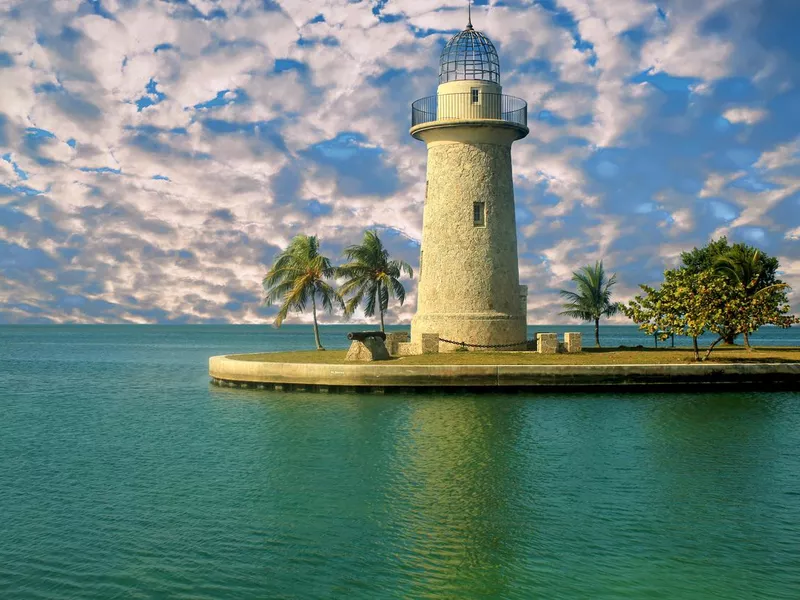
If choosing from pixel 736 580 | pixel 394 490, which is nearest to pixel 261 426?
pixel 394 490

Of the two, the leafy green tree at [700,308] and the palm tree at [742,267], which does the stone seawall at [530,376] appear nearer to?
the leafy green tree at [700,308]

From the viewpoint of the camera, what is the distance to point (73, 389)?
3916 centimetres

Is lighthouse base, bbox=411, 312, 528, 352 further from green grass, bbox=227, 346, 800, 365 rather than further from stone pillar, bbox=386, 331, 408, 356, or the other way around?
green grass, bbox=227, 346, 800, 365

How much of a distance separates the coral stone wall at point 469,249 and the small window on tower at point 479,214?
115 mm

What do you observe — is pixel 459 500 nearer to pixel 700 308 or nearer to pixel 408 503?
pixel 408 503

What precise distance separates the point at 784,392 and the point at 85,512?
2597 cm

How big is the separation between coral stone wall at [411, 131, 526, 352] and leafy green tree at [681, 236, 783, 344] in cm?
1048

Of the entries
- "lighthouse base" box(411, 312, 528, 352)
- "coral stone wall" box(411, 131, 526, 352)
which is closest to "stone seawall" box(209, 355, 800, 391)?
"lighthouse base" box(411, 312, 528, 352)

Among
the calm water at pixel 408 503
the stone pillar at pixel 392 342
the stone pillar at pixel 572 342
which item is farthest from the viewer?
the stone pillar at pixel 392 342

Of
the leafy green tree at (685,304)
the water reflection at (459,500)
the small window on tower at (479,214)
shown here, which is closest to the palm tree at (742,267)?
the leafy green tree at (685,304)

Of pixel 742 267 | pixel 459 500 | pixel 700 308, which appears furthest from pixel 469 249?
pixel 459 500

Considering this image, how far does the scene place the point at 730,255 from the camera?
4562 cm

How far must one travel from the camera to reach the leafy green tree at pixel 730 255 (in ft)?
148

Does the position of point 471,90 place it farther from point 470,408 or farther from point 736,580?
point 736,580
